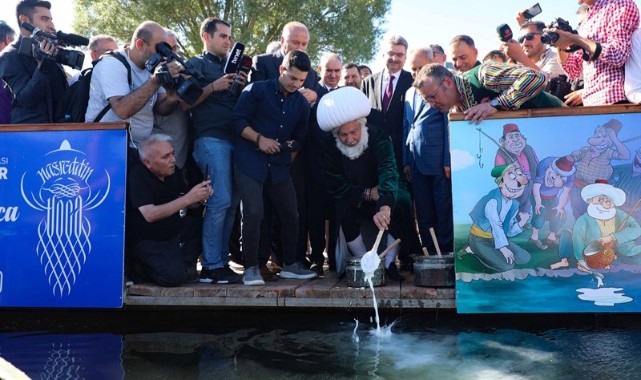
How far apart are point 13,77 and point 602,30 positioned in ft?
14.7

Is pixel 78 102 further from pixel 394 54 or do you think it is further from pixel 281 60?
pixel 394 54

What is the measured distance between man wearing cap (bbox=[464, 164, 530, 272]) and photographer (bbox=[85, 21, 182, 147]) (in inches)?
96.7

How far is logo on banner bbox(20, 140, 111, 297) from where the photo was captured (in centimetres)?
475

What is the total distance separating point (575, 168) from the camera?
171 inches

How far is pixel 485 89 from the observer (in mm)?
4625

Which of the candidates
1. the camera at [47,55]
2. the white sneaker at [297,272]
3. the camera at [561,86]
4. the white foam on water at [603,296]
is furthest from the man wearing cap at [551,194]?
the camera at [47,55]

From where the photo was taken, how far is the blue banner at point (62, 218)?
473cm

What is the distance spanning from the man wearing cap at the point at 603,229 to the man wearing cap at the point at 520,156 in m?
0.33

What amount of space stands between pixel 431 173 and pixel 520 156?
2.94 feet

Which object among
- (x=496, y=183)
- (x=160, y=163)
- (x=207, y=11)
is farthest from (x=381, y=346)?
(x=207, y=11)

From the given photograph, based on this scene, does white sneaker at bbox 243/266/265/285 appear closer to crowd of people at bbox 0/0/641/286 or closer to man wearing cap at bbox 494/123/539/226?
crowd of people at bbox 0/0/641/286

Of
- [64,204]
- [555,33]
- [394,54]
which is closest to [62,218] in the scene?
Result: [64,204]

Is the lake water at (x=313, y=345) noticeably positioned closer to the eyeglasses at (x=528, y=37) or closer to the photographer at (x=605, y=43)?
the photographer at (x=605, y=43)

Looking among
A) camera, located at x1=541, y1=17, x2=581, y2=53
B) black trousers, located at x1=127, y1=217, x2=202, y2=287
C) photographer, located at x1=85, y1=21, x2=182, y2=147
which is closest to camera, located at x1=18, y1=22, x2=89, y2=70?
photographer, located at x1=85, y1=21, x2=182, y2=147
